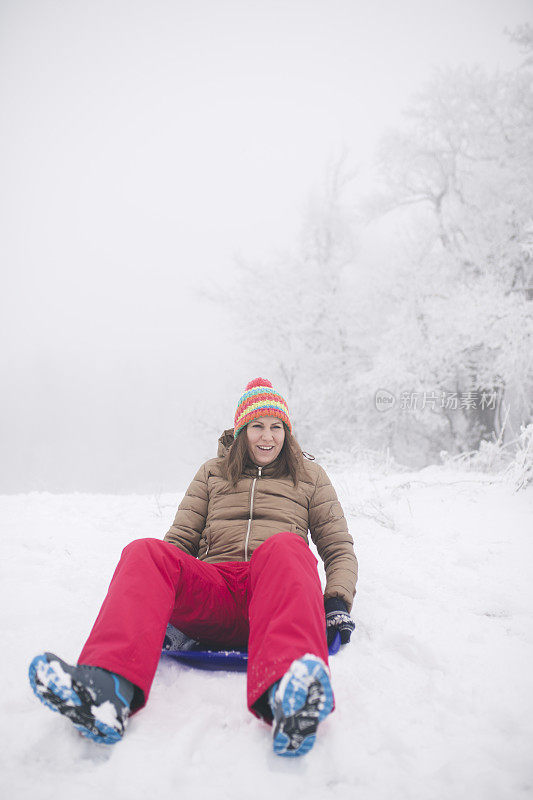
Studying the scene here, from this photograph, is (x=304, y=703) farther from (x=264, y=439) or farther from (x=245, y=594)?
(x=264, y=439)

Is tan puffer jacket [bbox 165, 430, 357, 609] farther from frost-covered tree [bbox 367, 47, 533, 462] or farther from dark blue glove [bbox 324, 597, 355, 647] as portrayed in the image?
frost-covered tree [bbox 367, 47, 533, 462]

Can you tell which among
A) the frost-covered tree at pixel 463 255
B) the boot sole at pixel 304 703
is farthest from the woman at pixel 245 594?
the frost-covered tree at pixel 463 255

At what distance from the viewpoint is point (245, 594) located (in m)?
1.57

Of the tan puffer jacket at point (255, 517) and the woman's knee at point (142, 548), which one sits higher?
the woman's knee at point (142, 548)

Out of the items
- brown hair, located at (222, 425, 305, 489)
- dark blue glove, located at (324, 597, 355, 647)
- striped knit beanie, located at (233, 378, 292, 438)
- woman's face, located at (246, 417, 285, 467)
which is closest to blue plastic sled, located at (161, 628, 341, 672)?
dark blue glove, located at (324, 597, 355, 647)

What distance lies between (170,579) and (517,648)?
1.31 m

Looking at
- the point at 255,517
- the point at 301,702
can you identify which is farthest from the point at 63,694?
the point at 255,517

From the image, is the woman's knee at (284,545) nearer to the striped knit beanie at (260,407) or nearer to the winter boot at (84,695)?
the winter boot at (84,695)

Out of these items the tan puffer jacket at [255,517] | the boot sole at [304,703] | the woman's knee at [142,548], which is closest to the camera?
the boot sole at [304,703]

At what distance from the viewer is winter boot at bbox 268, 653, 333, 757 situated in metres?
0.98

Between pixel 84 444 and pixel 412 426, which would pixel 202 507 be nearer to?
pixel 412 426

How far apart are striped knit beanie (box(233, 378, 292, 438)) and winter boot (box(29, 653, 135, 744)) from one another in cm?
132

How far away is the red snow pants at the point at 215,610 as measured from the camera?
1.11 metres

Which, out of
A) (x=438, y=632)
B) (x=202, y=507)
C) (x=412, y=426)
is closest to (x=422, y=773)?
(x=438, y=632)
